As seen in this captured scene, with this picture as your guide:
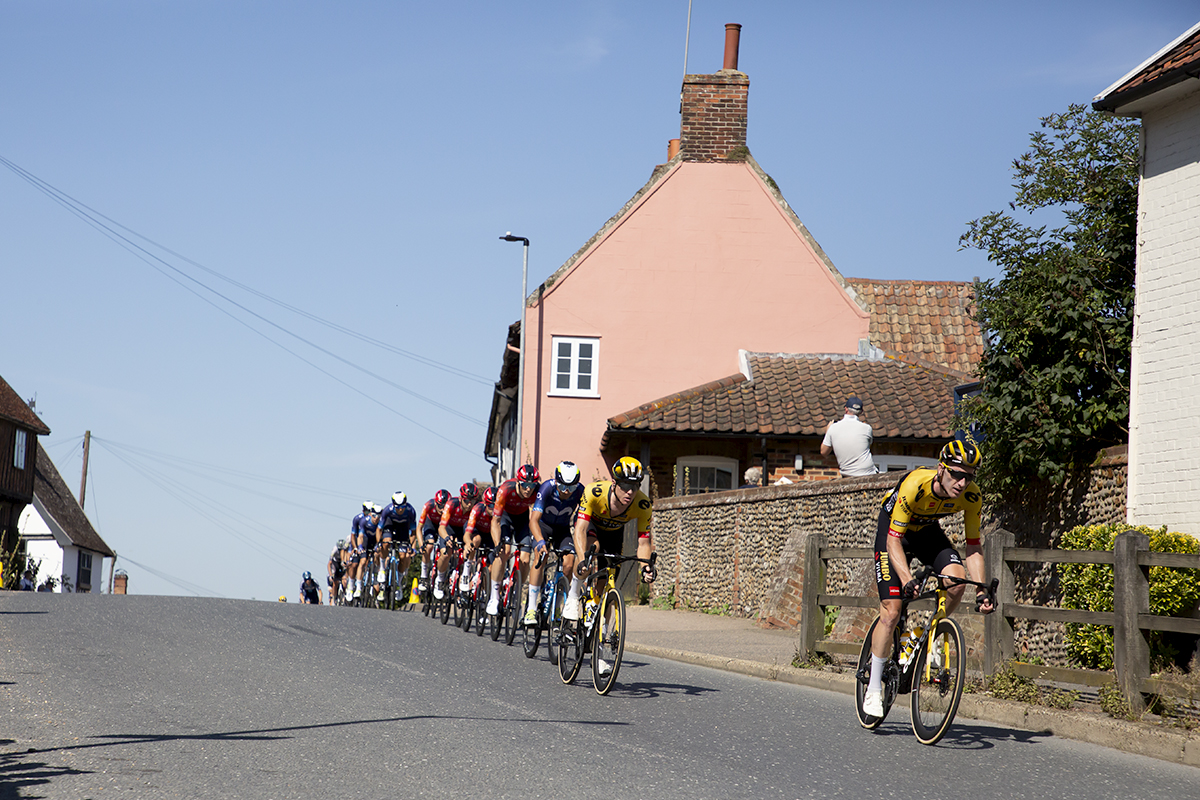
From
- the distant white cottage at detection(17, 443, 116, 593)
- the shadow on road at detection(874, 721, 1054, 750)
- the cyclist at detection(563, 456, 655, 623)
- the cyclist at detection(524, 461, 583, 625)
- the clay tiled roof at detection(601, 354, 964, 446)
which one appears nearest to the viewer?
the shadow on road at detection(874, 721, 1054, 750)

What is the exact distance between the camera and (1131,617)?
9.34 m

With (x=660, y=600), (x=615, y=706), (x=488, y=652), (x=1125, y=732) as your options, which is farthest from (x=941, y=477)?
(x=660, y=600)

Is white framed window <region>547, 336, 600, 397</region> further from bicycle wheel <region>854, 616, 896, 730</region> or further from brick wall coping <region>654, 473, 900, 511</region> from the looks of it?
bicycle wheel <region>854, 616, 896, 730</region>

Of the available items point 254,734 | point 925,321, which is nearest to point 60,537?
point 925,321

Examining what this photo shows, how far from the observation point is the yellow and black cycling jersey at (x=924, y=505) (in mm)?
8555

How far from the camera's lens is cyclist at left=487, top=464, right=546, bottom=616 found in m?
14.7

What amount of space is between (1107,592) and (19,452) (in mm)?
49697

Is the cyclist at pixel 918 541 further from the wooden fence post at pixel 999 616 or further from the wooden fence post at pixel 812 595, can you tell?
the wooden fence post at pixel 812 595

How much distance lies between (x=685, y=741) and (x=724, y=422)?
18694mm

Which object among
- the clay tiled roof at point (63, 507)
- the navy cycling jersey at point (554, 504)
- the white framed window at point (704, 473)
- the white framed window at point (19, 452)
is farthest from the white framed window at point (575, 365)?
the clay tiled roof at point (63, 507)

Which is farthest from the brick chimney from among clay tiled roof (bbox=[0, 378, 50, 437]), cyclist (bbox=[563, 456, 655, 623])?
clay tiled roof (bbox=[0, 378, 50, 437])

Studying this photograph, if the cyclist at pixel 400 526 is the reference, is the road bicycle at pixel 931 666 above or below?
below

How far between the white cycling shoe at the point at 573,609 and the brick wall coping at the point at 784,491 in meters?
7.20

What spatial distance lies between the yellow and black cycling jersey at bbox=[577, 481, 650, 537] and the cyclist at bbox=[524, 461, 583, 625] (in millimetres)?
1354
